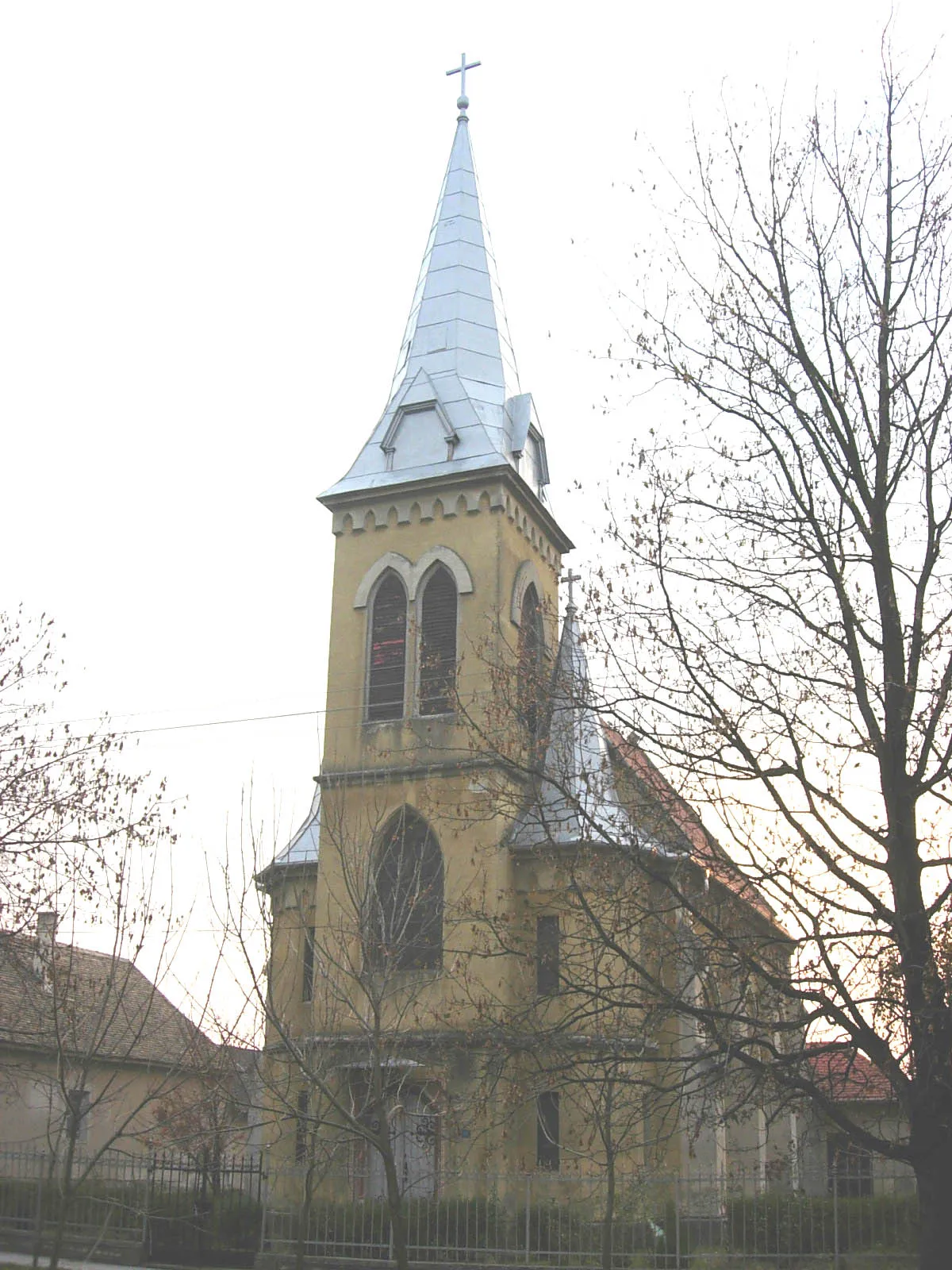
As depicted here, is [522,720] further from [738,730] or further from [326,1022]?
[326,1022]

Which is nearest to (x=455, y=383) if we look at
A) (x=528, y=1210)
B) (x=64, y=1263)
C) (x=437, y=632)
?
(x=437, y=632)

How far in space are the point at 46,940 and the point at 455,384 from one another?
1470cm

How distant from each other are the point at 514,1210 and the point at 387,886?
6.28 m

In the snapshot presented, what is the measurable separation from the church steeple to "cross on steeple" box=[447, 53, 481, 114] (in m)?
2.32

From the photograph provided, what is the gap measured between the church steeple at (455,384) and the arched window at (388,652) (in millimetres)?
2195

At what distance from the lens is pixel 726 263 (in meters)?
11.9

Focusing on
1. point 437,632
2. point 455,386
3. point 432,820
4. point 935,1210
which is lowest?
point 935,1210

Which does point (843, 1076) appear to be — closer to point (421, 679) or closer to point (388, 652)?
point (421, 679)

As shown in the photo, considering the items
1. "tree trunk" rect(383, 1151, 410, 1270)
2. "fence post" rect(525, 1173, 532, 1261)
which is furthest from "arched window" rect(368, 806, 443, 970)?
"tree trunk" rect(383, 1151, 410, 1270)

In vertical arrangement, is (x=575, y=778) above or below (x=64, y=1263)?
above

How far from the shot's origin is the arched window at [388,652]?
25.1 m

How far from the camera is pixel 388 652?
25.4 m

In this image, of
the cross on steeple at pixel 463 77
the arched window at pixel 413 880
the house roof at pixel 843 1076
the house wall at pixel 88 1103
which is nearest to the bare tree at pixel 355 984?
the arched window at pixel 413 880

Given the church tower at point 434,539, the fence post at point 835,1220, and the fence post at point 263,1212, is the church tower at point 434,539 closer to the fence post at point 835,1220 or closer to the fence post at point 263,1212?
the fence post at point 263,1212
